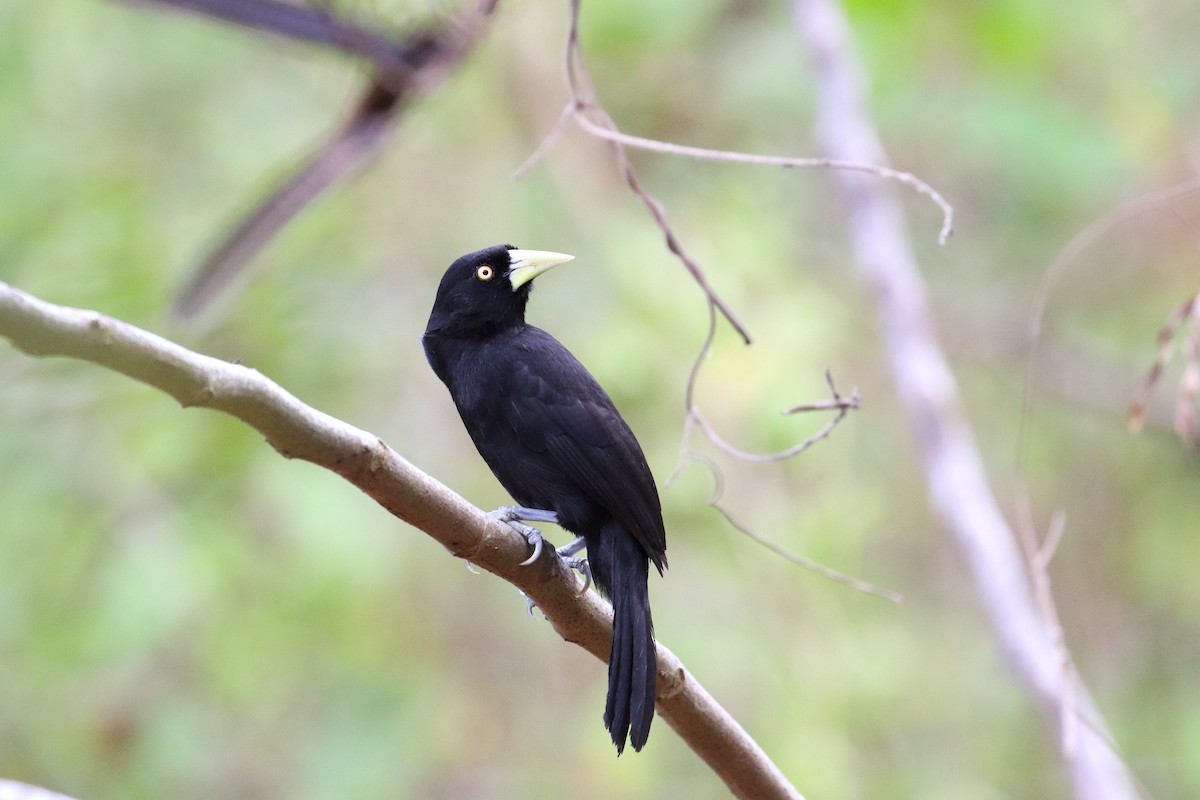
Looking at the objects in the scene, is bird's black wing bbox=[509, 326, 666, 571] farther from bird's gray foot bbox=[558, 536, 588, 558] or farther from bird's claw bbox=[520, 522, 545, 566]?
bird's claw bbox=[520, 522, 545, 566]

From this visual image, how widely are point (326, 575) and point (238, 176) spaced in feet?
7.36

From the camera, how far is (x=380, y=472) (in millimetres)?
2010

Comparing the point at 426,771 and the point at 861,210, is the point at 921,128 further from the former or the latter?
the point at 426,771

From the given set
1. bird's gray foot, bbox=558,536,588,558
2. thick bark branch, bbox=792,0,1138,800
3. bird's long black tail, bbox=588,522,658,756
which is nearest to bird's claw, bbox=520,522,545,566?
bird's long black tail, bbox=588,522,658,756

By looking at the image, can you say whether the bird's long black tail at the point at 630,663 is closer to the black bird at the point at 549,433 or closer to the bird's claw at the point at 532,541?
the black bird at the point at 549,433

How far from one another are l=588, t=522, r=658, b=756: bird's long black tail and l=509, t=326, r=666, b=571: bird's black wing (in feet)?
0.46

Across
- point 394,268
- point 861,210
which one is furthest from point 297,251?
point 861,210

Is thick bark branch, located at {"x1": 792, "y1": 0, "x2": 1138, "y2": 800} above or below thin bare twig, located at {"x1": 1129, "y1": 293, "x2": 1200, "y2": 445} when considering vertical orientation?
below

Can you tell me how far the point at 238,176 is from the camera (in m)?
6.12

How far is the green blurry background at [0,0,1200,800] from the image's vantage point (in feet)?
16.8

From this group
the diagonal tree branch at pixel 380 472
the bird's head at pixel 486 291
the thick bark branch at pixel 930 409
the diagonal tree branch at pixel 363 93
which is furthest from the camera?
the thick bark branch at pixel 930 409

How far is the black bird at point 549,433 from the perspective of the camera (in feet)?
9.96

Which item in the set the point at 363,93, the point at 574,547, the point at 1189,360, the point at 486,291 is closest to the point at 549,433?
the point at 574,547

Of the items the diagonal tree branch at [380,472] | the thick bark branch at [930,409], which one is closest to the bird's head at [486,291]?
the diagonal tree branch at [380,472]
